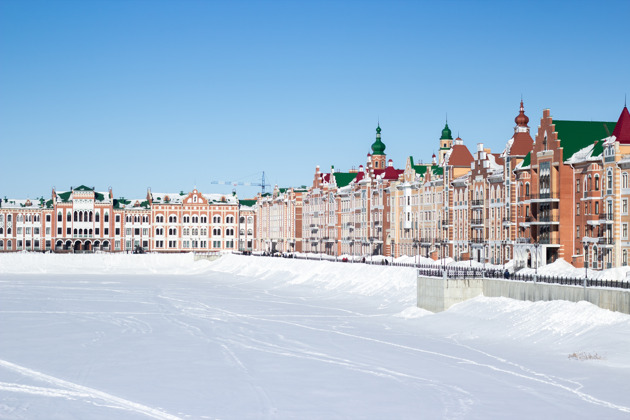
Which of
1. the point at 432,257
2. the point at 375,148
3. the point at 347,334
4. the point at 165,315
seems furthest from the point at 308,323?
the point at 375,148

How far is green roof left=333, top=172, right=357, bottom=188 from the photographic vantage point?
144250mm

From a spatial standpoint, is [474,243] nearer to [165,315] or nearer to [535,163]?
[535,163]

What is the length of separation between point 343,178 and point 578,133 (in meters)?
70.0

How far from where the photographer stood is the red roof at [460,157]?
99250 mm

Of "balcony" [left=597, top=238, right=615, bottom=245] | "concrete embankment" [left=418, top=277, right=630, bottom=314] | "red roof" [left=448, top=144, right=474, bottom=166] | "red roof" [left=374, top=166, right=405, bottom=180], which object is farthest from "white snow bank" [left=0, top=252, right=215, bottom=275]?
"balcony" [left=597, top=238, right=615, bottom=245]

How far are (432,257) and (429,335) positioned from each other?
46.4 meters

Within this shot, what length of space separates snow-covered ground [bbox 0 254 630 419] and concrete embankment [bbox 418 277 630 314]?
0.71 meters

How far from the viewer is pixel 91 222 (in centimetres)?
17288

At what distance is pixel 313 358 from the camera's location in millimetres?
46938

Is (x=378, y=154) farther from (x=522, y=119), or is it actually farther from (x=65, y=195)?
(x=65, y=195)

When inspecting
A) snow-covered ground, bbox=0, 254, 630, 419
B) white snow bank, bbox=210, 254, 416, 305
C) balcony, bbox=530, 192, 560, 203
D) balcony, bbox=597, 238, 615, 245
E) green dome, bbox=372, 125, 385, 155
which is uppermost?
green dome, bbox=372, 125, 385, 155

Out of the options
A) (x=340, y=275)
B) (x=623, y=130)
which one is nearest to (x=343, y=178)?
(x=340, y=275)

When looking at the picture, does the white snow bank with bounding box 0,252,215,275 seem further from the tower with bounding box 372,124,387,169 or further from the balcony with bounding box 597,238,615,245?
the balcony with bounding box 597,238,615,245

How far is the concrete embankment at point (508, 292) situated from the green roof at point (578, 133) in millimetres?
18307
